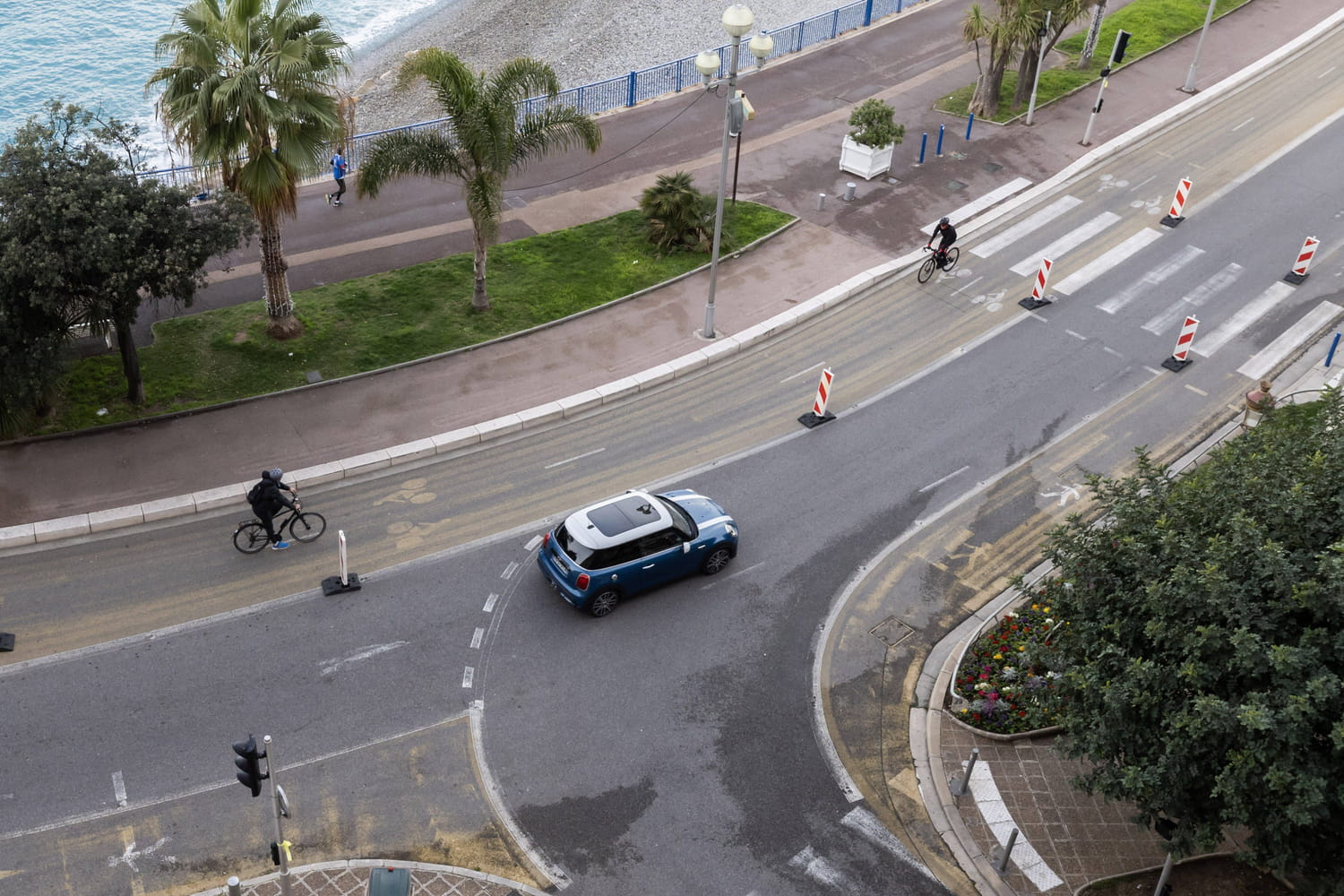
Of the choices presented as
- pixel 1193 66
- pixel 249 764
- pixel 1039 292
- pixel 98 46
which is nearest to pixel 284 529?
pixel 249 764

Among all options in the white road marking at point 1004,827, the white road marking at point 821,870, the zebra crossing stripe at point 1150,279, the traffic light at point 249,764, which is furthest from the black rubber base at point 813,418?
the traffic light at point 249,764

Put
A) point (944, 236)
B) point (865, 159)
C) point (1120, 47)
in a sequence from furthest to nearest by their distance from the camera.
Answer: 1. point (1120, 47)
2. point (865, 159)
3. point (944, 236)

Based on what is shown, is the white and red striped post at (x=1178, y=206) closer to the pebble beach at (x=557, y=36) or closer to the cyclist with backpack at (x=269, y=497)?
the cyclist with backpack at (x=269, y=497)

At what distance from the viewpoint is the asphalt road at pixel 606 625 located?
1634cm

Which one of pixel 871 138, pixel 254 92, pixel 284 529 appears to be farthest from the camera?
pixel 871 138

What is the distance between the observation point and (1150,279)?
3005cm

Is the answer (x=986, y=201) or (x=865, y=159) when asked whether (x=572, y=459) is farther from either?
(x=986, y=201)

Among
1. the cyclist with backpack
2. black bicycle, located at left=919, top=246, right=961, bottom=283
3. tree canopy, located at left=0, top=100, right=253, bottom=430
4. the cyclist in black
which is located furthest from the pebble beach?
the cyclist with backpack

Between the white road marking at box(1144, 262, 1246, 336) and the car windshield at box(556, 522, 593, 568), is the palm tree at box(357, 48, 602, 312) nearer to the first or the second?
the car windshield at box(556, 522, 593, 568)

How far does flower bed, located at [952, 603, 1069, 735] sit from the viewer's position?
18.1 meters

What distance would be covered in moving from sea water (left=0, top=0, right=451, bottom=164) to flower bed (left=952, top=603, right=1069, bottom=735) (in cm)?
3956

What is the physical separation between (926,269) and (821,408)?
22.2ft

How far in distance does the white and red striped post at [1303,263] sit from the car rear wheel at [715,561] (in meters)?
18.7

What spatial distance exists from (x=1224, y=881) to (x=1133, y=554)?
16.3 feet
